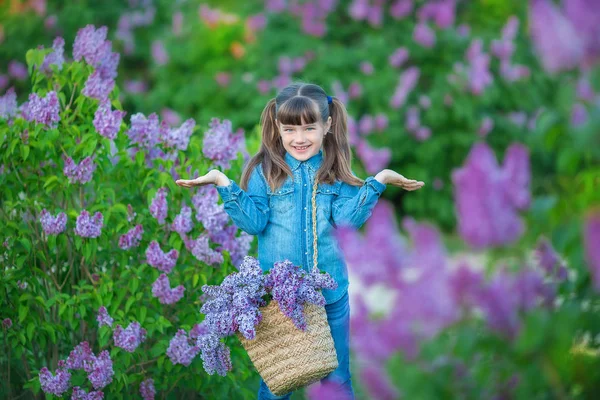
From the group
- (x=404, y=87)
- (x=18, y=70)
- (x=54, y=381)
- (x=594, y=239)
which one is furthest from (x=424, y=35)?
(x=594, y=239)

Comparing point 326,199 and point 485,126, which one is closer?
point 326,199

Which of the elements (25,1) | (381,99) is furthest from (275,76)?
(25,1)

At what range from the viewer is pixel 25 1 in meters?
10.4

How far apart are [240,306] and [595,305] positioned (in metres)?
1.31

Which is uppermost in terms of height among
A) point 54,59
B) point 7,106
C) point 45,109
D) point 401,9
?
point 401,9

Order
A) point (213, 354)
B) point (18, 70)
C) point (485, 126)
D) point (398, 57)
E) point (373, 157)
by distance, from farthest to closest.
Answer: point (18, 70)
point (398, 57)
point (485, 126)
point (373, 157)
point (213, 354)

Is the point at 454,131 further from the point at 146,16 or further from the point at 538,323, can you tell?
the point at 538,323

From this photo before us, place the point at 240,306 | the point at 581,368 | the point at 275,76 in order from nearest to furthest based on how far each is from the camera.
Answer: the point at 581,368 < the point at 240,306 < the point at 275,76

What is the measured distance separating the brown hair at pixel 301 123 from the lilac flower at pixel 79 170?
0.61 m

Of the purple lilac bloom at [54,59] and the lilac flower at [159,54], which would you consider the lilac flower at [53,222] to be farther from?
the lilac flower at [159,54]

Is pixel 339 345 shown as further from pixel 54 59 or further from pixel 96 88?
pixel 54 59

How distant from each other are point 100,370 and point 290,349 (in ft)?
2.62

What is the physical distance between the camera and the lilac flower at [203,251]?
338cm

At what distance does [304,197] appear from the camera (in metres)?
3.24
